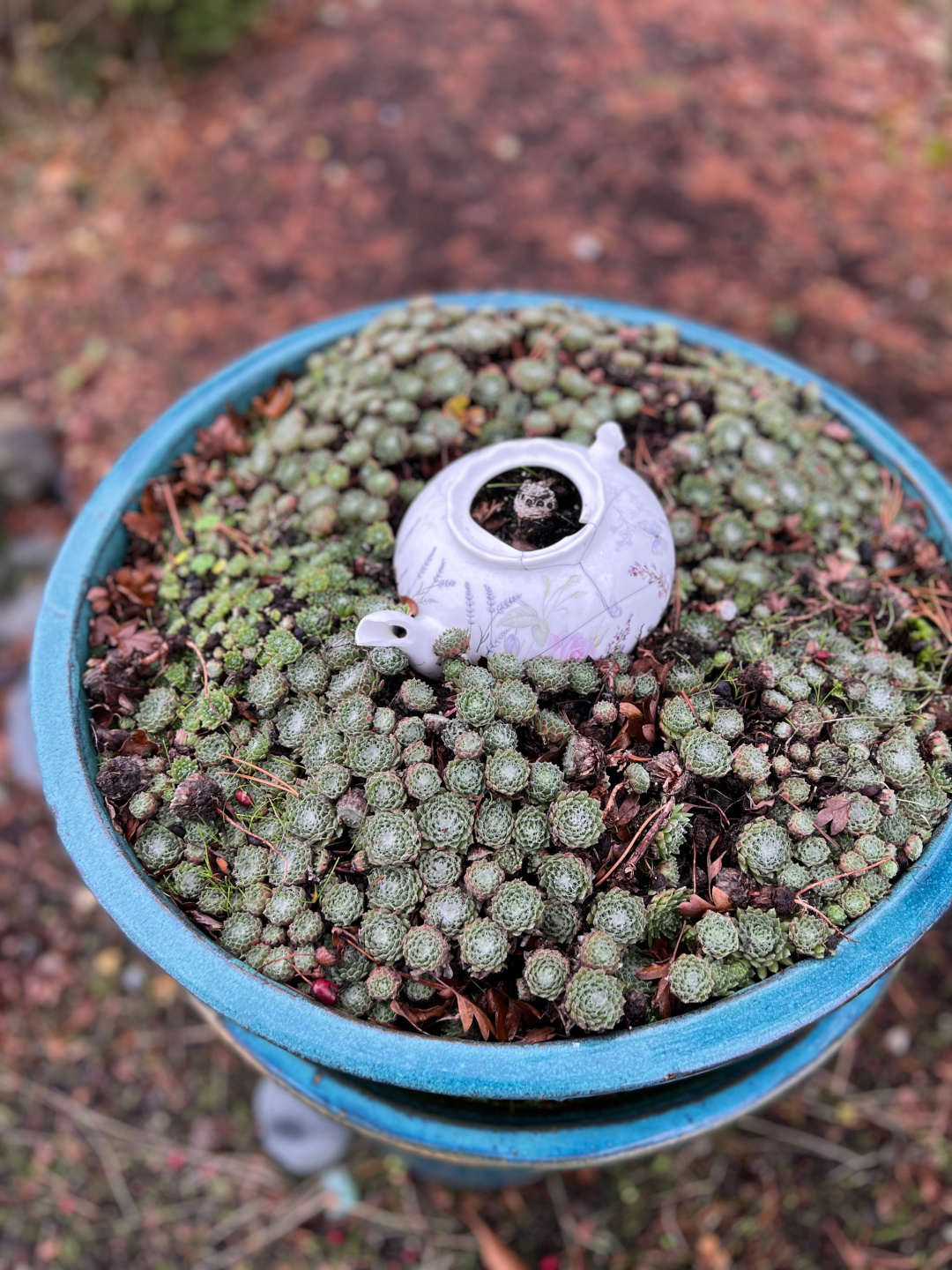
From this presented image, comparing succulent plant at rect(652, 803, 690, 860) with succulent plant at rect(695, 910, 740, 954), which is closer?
succulent plant at rect(695, 910, 740, 954)

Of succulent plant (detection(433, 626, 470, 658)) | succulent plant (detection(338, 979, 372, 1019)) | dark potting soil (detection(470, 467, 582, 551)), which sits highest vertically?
dark potting soil (detection(470, 467, 582, 551))

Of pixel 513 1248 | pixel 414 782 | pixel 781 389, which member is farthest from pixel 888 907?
pixel 513 1248

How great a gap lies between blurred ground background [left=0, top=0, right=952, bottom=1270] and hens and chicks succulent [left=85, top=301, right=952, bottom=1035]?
158 centimetres

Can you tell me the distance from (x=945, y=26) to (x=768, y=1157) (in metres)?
6.09

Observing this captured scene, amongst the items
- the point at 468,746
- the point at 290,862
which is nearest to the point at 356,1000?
the point at 290,862

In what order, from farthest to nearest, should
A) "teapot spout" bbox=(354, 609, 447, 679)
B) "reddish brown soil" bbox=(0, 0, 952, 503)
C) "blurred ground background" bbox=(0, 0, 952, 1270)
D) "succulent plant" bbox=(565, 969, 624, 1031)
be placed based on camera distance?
"reddish brown soil" bbox=(0, 0, 952, 503)
"blurred ground background" bbox=(0, 0, 952, 1270)
"teapot spout" bbox=(354, 609, 447, 679)
"succulent plant" bbox=(565, 969, 624, 1031)

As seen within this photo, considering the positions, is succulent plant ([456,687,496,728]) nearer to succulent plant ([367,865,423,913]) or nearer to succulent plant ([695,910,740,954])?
succulent plant ([367,865,423,913])

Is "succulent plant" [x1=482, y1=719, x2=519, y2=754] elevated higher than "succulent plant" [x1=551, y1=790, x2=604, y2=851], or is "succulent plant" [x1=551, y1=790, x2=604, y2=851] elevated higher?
"succulent plant" [x1=482, y1=719, x2=519, y2=754]

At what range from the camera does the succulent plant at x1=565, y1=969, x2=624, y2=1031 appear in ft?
4.74

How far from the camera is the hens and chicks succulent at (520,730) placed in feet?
5.09

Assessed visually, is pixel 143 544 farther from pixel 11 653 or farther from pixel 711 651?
pixel 11 653

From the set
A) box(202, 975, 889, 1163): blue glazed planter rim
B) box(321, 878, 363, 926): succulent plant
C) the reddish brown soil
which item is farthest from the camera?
the reddish brown soil

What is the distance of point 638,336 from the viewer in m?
2.38

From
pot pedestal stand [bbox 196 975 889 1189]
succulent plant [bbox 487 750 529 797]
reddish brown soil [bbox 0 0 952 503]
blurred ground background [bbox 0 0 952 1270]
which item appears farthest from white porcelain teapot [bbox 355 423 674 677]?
reddish brown soil [bbox 0 0 952 503]
